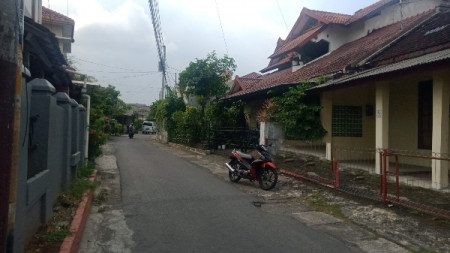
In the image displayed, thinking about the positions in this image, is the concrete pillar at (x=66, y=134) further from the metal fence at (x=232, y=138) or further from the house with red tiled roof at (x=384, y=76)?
the metal fence at (x=232, y=138)

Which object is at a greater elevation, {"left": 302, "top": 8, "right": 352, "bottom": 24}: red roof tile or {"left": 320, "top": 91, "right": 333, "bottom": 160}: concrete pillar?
{"left": 302, "top": 8, "right": 352, "bottom": 24}: red roof tile

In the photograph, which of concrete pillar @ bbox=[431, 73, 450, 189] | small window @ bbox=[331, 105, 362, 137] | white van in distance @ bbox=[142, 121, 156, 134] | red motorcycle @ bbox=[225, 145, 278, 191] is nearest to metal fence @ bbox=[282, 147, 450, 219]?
concrete pillar @ bbox=[431, 73, 450, 189]

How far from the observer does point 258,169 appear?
31.1ft

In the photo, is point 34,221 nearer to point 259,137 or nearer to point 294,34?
point 259,137

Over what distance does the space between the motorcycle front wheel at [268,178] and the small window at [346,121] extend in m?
4.68

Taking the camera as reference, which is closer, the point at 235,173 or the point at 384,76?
the point at 384,76

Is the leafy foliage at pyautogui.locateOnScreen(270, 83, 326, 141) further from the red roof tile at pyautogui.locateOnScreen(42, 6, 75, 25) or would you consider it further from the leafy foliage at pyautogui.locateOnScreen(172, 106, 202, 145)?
the red roof tile at pyautogui.locateOnScreen(42, 6, 75, 25)

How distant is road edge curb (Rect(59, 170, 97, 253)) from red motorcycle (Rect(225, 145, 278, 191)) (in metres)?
3.85

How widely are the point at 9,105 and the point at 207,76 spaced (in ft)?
56.4

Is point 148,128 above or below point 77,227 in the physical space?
above

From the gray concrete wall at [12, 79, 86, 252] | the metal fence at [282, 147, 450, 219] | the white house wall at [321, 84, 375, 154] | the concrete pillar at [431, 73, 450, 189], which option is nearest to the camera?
the gray concrete wall at [12, 79, 86, 252]

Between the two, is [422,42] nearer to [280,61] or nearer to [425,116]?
[425,116]

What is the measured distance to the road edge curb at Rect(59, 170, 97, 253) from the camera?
14.7 ft

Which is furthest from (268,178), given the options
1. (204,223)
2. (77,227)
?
(77,227)
